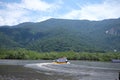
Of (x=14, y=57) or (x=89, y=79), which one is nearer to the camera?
(x=89, y=79)

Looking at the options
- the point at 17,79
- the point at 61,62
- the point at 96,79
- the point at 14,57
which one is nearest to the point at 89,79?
the point at 96,79

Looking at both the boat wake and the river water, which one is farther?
the boat wake

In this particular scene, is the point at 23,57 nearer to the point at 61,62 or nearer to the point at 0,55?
the point at 0,55

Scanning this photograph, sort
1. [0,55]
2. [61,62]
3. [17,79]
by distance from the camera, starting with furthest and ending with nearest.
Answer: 1. [0,55]
2. [61,62]
3. [17,79]

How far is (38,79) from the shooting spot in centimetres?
5384

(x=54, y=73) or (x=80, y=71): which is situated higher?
(x=54, y=73)

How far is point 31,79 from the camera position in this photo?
53438 millimetres

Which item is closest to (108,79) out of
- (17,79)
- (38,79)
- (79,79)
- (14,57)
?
(79,79)

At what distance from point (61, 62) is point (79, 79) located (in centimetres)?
7948

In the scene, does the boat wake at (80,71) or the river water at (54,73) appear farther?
the boat wake at (80,71)

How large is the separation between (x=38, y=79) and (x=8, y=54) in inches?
5748

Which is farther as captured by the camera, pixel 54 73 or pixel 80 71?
pixel 80 71

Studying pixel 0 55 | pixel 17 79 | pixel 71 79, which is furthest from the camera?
pixel 0 55

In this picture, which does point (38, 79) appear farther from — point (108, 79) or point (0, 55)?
point (0, 55)
